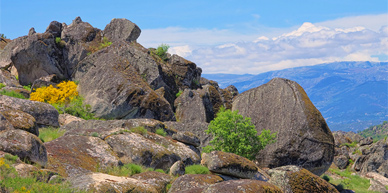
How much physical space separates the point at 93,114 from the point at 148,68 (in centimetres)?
1089

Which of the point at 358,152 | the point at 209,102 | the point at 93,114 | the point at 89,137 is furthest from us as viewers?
the point at 358,152

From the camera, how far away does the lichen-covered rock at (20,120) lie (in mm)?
21250

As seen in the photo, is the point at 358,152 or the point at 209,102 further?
the point at 358,152

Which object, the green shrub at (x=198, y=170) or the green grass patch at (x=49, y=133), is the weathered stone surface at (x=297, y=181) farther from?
the green grass patch at (x=49, y=133)

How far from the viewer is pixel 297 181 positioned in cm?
2238

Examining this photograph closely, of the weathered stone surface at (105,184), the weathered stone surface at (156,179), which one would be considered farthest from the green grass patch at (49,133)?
the weathered stone surface at (105,184)

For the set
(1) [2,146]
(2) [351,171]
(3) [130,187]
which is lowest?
(2) [351,171]

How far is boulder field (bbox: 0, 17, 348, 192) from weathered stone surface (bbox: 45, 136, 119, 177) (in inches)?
2.3

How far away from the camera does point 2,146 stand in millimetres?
16891

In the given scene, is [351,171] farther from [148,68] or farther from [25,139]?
[25,139]

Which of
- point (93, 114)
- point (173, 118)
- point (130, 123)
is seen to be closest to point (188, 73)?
point (173, 118)

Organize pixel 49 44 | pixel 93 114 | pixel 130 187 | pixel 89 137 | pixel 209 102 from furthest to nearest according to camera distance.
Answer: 1. pixel 49 44
2. pixel 209 102
3. pixel 93 114
4. pixel 89 137
5. pixel 130 187

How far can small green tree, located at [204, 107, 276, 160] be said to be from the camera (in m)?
30.5

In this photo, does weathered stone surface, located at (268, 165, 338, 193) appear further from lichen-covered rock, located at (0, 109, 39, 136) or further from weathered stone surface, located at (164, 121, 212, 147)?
weathered stone surface, located at (164, 121, 212, 147)
